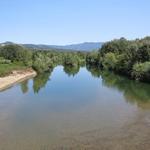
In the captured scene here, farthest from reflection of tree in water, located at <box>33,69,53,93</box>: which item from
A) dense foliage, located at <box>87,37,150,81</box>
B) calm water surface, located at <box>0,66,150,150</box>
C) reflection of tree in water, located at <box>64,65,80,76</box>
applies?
reflection of tree in water, located at <box>64,65,80,76</box>

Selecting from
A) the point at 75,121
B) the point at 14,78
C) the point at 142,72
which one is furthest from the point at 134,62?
the point at 75,121

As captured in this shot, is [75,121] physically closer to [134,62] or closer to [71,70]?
[134,62]

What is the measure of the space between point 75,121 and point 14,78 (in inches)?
1559

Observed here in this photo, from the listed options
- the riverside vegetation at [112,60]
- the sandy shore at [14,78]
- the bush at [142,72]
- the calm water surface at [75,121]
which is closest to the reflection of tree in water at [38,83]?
the sandy shore at [14,78]

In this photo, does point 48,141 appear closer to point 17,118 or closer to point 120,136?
point 120,136

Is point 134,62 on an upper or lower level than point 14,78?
upper

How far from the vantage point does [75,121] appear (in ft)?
91.4

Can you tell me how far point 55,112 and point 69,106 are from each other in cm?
335

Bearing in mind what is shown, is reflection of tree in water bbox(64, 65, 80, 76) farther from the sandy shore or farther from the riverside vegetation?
the sandy shore

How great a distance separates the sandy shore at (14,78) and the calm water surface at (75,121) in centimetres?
1262

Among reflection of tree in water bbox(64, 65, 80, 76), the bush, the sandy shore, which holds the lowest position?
reflection of tree in water bbox(64, 65, 80, 76)

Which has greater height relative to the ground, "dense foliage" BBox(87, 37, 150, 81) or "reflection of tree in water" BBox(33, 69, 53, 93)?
"dense foliage" BBox(87, 37, 150, 81)

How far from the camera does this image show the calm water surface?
21.6 m

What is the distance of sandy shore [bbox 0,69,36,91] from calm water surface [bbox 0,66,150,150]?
12.6 m
